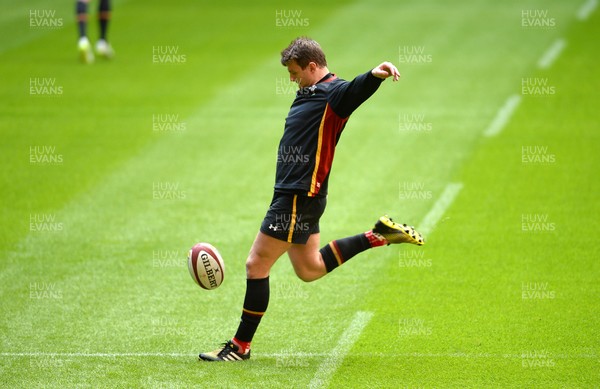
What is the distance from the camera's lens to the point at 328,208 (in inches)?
504

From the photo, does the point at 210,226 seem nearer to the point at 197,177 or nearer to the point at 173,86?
the point at 197,177

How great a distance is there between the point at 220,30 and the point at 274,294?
46.8 feet

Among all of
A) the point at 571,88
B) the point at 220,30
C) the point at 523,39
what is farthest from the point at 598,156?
the point at 220,30

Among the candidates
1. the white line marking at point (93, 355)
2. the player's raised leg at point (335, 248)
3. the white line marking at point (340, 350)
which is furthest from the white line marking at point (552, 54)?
the white line marking at point (93, 355)

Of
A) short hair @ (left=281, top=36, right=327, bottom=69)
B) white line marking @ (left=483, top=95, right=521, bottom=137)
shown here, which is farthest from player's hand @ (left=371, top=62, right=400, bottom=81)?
white line marking @ (left=483, top=95, right=521, bottom=137)

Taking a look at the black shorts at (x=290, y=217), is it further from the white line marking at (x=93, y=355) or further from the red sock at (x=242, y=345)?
the white line marking at (x=93, y=355)

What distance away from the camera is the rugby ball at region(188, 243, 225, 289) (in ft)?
27.4

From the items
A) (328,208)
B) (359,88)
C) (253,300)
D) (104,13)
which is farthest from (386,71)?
(104,13)

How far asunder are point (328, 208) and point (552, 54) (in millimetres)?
9474

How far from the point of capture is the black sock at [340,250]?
8555 millimetres

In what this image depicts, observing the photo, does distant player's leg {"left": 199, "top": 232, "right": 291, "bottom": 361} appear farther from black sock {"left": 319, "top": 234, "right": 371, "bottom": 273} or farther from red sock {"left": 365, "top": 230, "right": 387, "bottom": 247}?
red sock {"left": 365, "top": 230, "right": 387, "bottom": 247}

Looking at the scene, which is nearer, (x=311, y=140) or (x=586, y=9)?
(x=311, y=140)

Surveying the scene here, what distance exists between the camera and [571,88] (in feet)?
59.1

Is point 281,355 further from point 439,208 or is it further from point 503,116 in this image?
point 503,116
